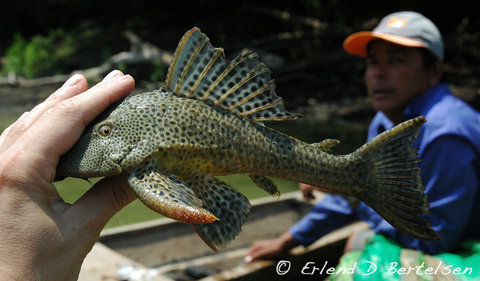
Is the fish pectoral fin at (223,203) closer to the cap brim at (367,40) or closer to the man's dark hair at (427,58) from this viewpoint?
the cap brim at (367,40)

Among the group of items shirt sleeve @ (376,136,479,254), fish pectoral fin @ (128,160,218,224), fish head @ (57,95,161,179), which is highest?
fish head @ (57,95,161,179)

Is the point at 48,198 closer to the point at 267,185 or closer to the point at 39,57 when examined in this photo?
the point at 267,185

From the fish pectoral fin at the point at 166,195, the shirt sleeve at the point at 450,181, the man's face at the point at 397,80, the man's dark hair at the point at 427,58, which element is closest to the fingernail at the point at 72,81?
the fish pectoral fin at the point at 166,195

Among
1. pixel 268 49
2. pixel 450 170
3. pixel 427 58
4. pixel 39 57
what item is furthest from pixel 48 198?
pixel 39 57

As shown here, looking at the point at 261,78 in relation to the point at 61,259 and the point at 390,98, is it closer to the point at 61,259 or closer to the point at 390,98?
the point at 61,259

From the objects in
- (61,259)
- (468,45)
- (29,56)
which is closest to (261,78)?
(61,259)

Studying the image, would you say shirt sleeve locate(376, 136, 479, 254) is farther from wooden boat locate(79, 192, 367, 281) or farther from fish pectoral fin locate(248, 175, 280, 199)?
wooden boat locate(79, 192, 367, 281)

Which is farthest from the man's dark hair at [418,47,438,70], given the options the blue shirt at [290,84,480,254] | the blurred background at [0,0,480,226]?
the blurred background at [0,0,480,226]
